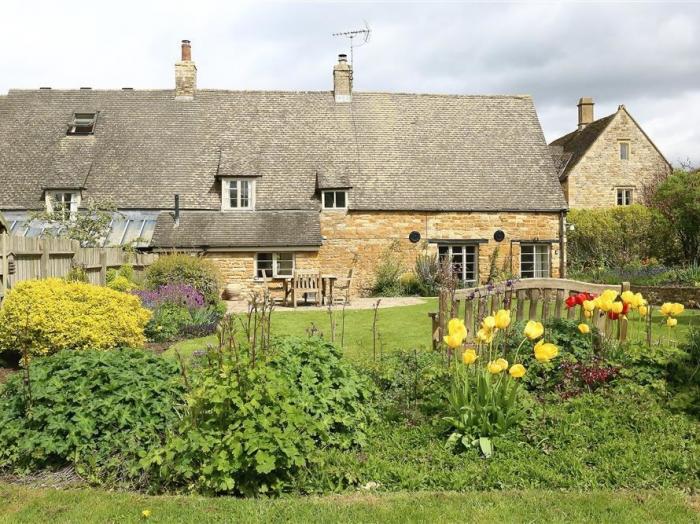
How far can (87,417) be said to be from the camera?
5.48 metres

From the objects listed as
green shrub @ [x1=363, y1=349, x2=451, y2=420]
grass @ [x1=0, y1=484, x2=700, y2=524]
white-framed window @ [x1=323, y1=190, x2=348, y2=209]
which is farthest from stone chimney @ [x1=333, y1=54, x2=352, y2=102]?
grass @ [x1=0, y1=484, x2=700, y2=524]

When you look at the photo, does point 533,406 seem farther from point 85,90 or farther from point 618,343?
point 85,90

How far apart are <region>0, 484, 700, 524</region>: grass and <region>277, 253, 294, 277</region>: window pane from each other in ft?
61.9

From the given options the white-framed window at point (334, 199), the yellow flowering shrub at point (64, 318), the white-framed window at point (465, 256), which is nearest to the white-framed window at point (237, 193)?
the white-framed window at point (334, 199)

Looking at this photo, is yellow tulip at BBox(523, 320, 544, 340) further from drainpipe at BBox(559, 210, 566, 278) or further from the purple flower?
drainpipe at BBox(559, 210, 566, 278)

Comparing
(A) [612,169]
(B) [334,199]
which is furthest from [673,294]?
(A) [612,169]

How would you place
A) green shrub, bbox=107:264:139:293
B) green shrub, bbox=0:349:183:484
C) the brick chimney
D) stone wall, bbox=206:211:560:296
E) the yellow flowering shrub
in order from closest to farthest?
green shrub, bbox=0:349:183:484 → the yellow flowering shrub → green shrub, bbox=107:264:139:293 → stone wall, bbox=206:211:560:296 → the brick chimney

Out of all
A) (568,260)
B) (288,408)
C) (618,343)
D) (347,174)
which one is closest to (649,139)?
(568,260)

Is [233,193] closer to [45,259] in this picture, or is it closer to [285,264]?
[285,264]

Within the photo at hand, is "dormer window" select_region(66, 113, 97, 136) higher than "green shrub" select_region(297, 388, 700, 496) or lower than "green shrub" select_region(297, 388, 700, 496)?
higher

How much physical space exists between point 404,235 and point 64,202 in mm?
13020

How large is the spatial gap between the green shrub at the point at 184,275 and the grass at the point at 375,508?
42.7 feet

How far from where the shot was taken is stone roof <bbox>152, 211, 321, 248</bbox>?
23.1m

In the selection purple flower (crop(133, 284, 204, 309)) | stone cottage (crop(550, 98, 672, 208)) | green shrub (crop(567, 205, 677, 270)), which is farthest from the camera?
stone cottage (crop(550, 98, 672, 208))
